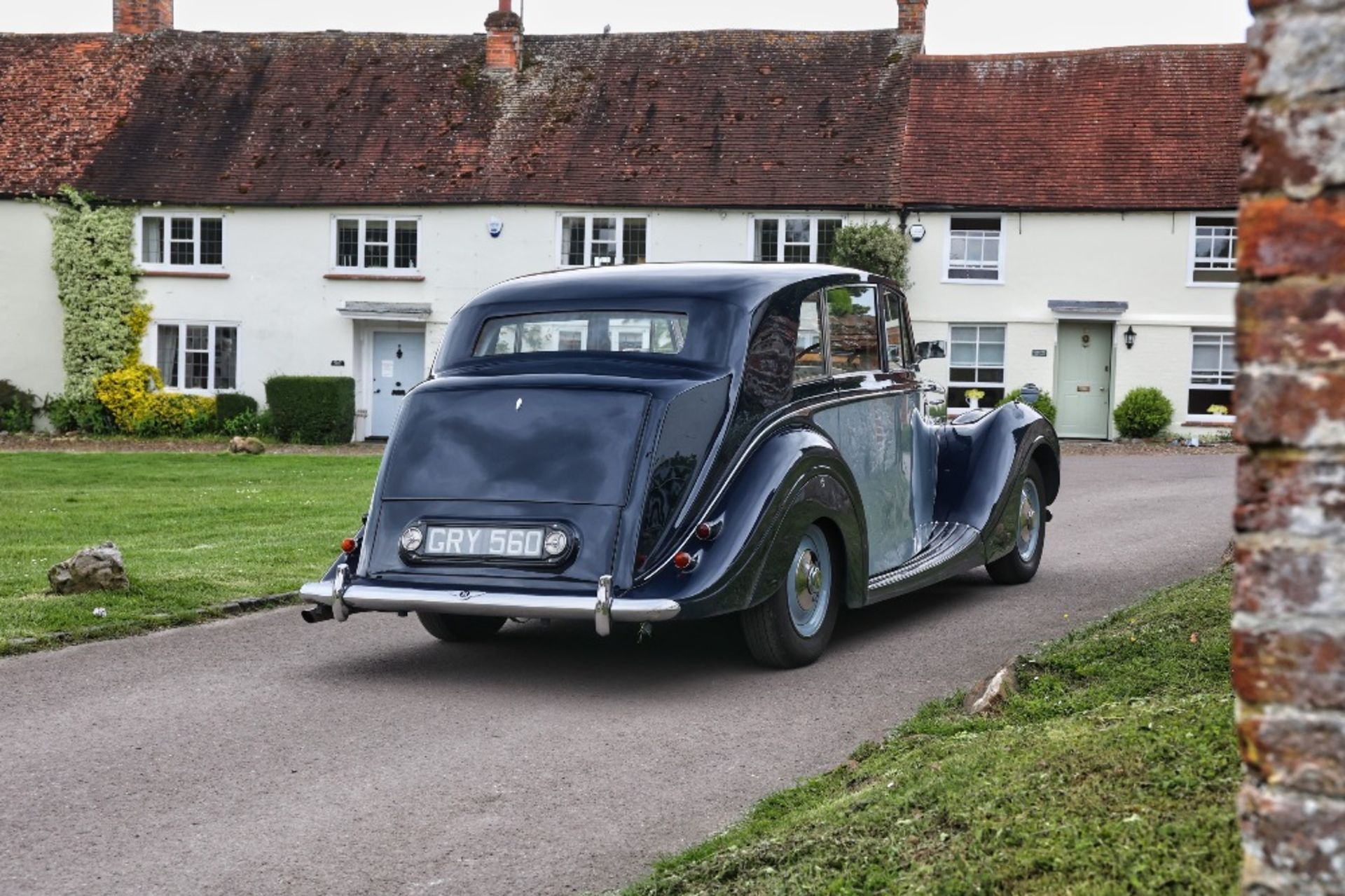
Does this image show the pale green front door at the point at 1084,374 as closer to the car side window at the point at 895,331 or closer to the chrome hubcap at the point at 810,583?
→ the car side window at the point at 895,331

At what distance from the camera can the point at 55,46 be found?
121 ft

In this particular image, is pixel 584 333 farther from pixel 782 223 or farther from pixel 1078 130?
pixel 1078 130

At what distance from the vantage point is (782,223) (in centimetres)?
3262

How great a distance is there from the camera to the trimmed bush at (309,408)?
31438mm

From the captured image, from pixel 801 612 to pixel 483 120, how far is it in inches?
1082

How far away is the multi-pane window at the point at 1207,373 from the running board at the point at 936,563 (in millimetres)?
23141

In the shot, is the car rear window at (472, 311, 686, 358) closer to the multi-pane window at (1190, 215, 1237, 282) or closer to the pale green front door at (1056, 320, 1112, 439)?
the pale green front door at (1056, 320, 1112, 439)

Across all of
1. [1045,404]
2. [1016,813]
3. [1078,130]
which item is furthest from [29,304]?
[1016,813]

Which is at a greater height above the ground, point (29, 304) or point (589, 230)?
point (589, 230)

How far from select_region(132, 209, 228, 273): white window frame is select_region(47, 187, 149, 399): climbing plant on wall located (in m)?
0.29

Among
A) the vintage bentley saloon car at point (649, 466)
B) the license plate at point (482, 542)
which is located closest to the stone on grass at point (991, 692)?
the vintage bentley saloon car at point (649, 466)

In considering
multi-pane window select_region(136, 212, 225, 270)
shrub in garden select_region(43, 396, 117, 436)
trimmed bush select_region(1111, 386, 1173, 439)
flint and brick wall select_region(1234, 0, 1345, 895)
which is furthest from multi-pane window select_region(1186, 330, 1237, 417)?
flint and brick wall select_region(1234, 0, 1345, 895)

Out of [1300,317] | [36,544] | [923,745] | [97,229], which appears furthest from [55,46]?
[1300,317]

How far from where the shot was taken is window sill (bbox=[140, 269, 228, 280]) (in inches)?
1341
